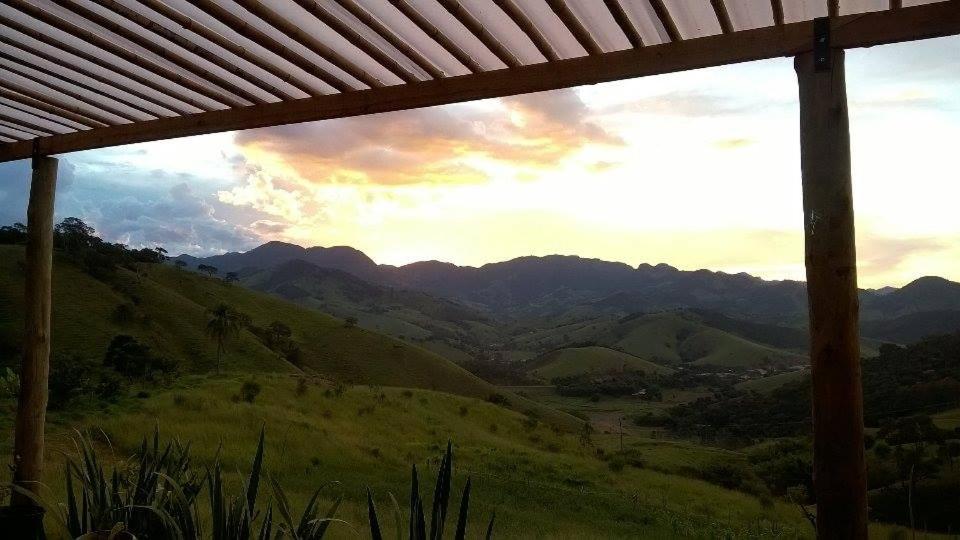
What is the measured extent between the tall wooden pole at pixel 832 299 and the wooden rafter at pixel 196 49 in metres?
2.42

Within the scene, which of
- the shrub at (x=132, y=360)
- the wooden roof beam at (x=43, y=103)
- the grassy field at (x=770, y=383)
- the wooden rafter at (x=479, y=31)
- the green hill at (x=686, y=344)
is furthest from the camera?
the green hill at (x=686, y=344)

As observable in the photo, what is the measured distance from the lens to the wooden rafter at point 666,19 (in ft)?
7.37

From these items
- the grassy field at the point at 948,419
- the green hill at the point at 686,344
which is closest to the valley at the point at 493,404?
the grassy field at the point at 948,419

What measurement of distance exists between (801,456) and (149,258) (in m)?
50.9

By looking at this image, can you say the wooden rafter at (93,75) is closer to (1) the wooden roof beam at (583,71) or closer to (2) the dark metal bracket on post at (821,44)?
(1) the wooden roof beam at (583,71)

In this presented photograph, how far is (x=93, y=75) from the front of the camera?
3.41 m

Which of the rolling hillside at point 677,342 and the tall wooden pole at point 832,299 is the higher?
the rolling hillside at point 677,342

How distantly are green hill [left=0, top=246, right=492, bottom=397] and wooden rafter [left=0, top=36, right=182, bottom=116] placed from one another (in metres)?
30.5

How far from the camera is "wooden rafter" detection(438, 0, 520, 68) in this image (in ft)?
8.11

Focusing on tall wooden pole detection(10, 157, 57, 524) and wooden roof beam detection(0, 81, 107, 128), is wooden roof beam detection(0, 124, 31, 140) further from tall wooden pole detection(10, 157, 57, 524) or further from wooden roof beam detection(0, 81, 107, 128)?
wooden roof beam detection(0, 81, 107, 128)

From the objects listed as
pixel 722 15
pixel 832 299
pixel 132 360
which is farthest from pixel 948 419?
pixel 132 360

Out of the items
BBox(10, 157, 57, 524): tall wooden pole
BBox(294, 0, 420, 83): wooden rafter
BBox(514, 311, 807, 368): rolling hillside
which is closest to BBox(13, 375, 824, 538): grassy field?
BBox(10, 157, 57, 524): tall wooden pole

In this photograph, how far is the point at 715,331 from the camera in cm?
9375

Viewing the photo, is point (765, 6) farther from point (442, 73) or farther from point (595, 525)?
point (595, 525)
